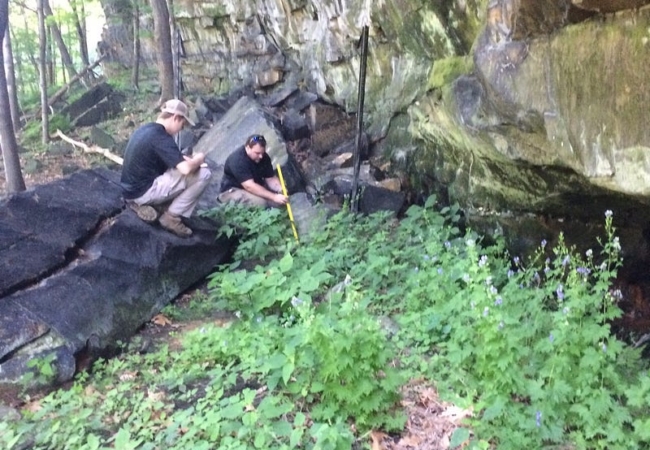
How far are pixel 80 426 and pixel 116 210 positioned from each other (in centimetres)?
316

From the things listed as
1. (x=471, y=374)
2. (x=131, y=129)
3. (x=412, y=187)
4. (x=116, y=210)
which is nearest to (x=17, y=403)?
(x=116, y=210)

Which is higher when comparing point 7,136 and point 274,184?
point 7,136

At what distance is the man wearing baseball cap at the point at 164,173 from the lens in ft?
21.1

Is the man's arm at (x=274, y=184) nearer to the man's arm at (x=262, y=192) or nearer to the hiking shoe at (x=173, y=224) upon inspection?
the man's arm at (x=262, y=192)

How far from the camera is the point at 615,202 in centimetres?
581

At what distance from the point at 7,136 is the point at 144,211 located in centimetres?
425

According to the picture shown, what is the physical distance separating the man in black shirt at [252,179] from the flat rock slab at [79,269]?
1.17 meters

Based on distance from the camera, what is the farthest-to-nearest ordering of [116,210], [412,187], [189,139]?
[189,139] < [412,187] < [116,210]

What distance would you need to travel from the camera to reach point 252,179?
823 centimetres

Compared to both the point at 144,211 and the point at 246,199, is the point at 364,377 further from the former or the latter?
the point at 246,199

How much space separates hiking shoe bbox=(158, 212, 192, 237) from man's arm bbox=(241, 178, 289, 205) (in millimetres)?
1414

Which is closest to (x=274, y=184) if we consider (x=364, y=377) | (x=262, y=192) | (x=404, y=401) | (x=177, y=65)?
(x=262, y=192)

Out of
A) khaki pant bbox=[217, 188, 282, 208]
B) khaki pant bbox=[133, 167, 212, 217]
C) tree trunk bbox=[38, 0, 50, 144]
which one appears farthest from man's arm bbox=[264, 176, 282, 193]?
tree trunk bbox=[38, 0, 50, 144]

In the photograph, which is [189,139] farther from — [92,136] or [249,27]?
[249,27]
